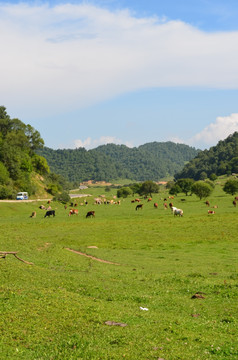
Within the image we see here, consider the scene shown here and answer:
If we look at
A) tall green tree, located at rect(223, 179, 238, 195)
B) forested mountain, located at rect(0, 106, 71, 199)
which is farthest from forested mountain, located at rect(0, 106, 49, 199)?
tall green tree, located at rect(223, 179, 238, 195)

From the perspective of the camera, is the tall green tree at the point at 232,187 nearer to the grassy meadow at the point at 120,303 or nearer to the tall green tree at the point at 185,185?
the tall green tree at the point at 185,185

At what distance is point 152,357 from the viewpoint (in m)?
11.2

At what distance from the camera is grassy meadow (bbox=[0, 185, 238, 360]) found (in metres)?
11.8

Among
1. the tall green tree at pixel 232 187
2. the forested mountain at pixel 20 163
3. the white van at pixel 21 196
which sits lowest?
the white van at pixel 21 196

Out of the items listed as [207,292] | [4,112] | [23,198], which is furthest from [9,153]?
[207,292]

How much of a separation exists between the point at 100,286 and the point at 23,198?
89.1m

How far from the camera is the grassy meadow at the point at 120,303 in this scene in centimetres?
1183

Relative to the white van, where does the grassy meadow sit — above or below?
below

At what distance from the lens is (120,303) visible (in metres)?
17.7

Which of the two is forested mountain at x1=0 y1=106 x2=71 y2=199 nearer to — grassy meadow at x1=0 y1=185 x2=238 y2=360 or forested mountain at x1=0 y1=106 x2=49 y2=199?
forested mountain at x1=0 y1=106 x2=49 y2=199

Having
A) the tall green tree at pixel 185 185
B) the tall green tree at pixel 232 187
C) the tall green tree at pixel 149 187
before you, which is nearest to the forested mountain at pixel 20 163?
the tall green tree at pixel 149 187

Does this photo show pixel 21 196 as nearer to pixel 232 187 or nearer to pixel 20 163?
pixel 20 163

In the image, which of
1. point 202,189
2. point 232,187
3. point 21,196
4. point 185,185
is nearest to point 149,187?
point 185,185

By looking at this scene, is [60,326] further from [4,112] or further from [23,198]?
[4,112]
